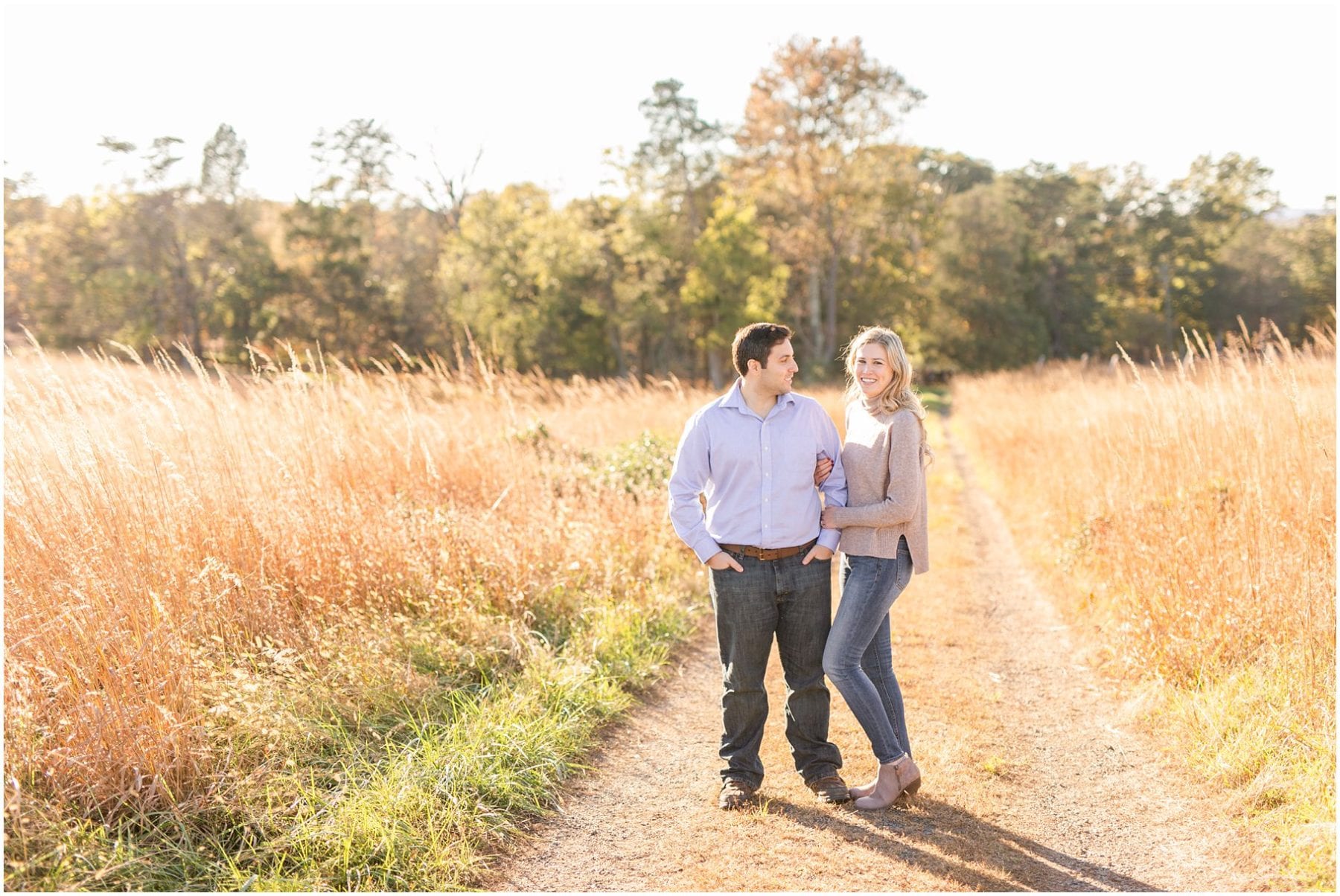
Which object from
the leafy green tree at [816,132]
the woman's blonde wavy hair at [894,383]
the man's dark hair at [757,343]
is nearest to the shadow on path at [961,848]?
the woman's blonde wavy hair at [894,383]

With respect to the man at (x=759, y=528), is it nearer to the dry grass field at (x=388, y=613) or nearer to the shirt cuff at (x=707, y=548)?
the shirt cuff at (x=707, y=548)

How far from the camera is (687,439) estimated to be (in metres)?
4.08

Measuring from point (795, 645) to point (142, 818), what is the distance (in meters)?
2.59

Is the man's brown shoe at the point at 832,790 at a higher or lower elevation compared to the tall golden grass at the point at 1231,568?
lower

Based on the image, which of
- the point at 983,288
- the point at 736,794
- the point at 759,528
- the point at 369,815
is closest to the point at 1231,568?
the point at 759,528

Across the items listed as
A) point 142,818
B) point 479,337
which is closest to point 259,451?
point 142,818

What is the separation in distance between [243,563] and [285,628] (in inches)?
17.6

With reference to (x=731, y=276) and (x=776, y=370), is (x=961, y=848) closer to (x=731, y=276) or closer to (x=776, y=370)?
(x=776, y=370)

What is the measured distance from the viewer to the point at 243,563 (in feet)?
16.8

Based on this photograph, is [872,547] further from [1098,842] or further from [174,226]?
[174,226]

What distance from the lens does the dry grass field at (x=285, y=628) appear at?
3494 mm

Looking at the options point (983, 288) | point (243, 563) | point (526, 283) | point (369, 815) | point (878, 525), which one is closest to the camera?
point (369, 815)

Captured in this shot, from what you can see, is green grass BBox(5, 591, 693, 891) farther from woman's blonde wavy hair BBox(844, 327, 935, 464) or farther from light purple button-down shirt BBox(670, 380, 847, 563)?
woman's blonde wavy hair BBox(844, 327, 935, 464)

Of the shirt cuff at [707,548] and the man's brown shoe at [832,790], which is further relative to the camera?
the man's brown shoe at [832,790]
